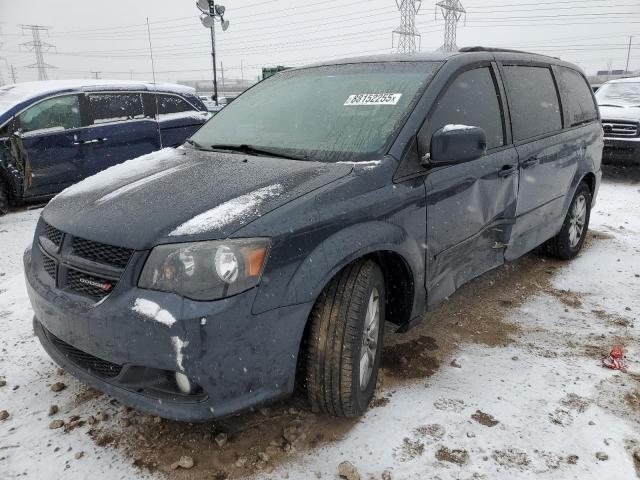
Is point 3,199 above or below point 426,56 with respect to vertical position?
below

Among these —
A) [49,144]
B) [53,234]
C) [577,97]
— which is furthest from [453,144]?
[49,144]

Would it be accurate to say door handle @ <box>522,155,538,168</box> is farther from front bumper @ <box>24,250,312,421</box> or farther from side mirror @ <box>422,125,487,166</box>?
front bumper @ <box>24,250,312,421</box>

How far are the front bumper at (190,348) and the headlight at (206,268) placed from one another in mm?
36

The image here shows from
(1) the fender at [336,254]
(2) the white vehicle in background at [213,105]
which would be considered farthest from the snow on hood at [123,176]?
(2) the white vehicle in background at [213,105]

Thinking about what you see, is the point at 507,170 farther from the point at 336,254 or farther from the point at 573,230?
the point at 573,230

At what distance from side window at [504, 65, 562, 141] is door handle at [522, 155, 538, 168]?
0.15m

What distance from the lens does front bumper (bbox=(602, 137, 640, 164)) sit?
8.28 m

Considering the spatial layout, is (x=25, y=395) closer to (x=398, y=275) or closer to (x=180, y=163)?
(x=180, y=163)

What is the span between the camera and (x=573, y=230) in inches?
177

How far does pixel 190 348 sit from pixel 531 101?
294cm

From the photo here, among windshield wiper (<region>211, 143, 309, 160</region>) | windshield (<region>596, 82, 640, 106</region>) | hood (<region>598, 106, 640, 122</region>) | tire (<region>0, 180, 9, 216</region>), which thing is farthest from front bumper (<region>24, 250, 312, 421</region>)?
windshield (<region>596, 82, 640, 106</region>)

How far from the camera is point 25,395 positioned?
2566 mm

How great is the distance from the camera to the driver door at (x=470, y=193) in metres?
2.57

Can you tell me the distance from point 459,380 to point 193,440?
1410 mm
